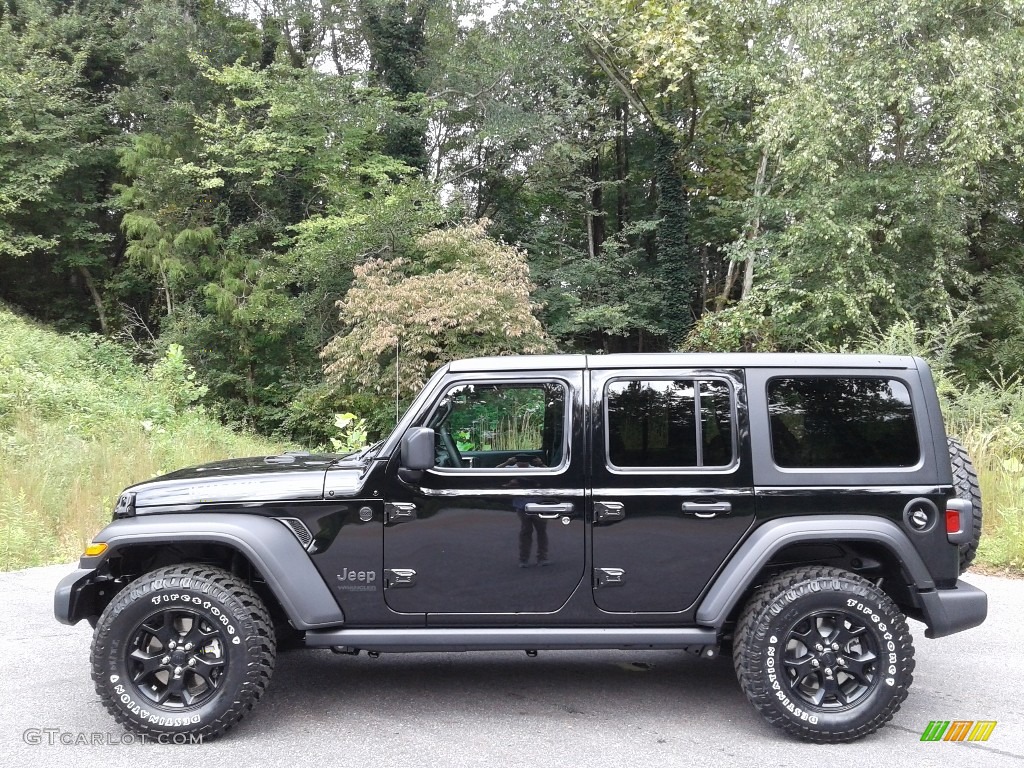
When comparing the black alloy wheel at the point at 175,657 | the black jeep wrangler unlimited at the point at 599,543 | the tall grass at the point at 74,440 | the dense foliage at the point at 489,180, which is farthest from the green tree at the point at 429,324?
the black alloy wheel at the point at 175,657

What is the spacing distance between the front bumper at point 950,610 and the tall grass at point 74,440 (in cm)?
744

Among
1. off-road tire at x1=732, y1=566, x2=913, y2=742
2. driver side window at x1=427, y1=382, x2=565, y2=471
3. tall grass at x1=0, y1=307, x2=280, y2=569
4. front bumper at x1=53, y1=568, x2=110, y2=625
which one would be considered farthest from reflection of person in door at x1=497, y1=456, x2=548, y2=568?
tall grass at x1=0, y1=307, x2=280, y2=569

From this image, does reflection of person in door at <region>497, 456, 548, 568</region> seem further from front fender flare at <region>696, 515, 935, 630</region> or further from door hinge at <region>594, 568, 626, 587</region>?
front fender flare at <region>696, 515, 935, 630</region>

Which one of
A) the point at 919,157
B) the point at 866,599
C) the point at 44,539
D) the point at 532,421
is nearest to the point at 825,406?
the point at 866,599

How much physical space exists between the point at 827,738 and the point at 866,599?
707mm

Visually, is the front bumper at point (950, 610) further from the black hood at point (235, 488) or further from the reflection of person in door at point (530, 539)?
the black hood at point (235, 488)

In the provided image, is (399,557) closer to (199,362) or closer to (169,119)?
(199,362)

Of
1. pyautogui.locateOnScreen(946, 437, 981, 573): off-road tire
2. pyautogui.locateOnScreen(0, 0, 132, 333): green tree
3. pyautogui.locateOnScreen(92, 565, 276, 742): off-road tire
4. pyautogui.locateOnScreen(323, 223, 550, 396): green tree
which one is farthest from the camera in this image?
pyautogui.locateOnScreen(0, 0, 132, 333): green tree

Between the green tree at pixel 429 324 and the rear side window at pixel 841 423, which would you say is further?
the green tree at pixel 429 324

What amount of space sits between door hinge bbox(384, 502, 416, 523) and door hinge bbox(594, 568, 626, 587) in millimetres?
995

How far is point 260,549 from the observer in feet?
12.5

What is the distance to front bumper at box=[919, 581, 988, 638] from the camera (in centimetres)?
387

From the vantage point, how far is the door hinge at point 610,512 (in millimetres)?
3928

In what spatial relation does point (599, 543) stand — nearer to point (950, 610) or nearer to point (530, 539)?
point (530, 539)
